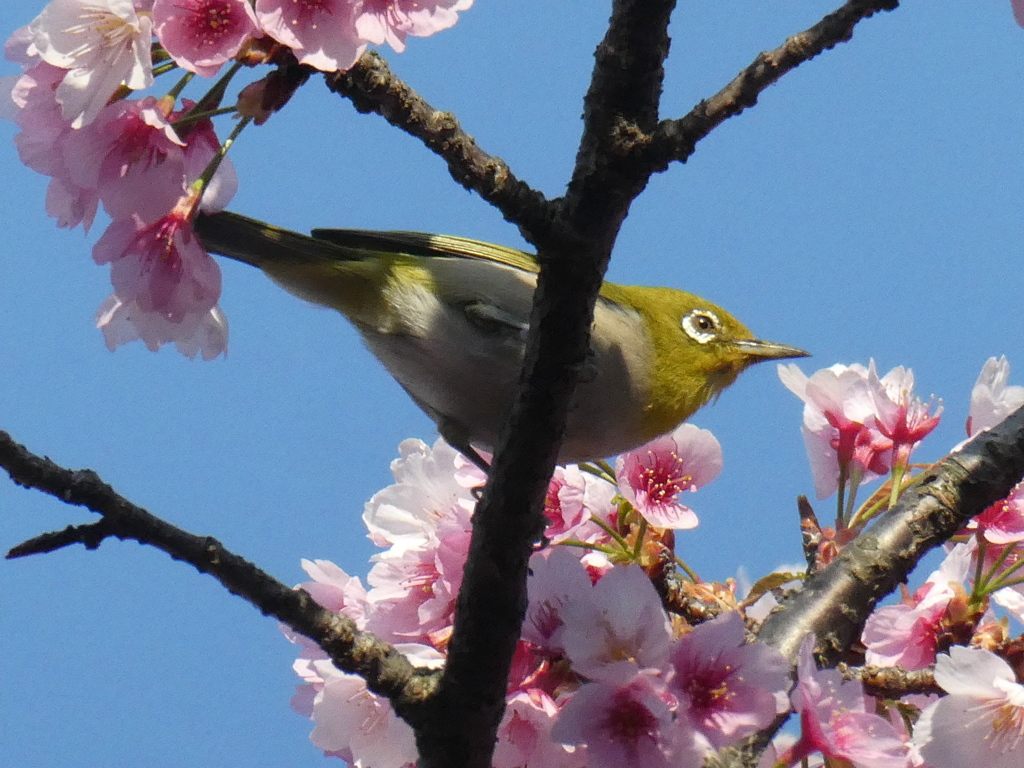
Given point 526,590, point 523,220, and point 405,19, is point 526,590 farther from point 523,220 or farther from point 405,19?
point 405,19

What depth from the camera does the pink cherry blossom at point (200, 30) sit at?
1.92m

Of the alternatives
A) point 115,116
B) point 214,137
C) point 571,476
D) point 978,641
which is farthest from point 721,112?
point 978,641

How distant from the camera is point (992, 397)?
11.0 feet

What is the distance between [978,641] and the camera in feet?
9.33

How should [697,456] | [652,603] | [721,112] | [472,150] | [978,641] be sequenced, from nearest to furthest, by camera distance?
[721,112], [472,150], [652,603], [978,641], [697,456]

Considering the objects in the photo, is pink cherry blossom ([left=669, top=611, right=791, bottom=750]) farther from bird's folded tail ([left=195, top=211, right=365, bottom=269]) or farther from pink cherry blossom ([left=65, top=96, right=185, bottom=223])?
bird's folded tail ([left=195, top=211, right=365, bottom=269])

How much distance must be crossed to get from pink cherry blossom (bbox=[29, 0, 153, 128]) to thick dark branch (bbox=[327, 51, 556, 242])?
0.35m

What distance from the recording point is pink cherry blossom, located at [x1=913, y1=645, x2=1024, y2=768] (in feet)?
7.39

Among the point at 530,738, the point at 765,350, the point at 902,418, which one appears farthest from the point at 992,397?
the point at 530,738

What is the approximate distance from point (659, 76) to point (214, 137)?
879mm

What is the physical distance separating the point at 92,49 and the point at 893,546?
7.71 feet

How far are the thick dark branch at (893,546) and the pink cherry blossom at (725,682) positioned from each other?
64cm

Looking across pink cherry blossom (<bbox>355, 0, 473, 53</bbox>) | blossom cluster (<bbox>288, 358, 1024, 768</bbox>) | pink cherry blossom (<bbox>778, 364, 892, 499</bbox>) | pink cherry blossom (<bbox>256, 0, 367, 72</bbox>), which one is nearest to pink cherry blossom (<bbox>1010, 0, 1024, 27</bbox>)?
pink cherry blossom (<bbox>355, 0, 473, 53</bbox>)

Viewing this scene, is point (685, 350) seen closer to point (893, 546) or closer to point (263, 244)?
point (893, 546)
